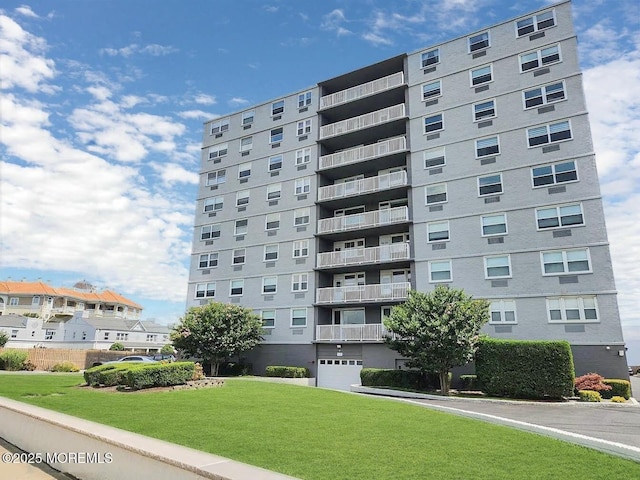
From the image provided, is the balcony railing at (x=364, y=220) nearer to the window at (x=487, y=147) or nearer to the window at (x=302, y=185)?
the window at (x=302, y=185)

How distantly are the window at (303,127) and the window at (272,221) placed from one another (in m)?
6.47

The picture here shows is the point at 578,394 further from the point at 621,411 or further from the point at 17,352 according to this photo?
the point at 17,352

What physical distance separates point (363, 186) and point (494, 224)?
8.74 metres

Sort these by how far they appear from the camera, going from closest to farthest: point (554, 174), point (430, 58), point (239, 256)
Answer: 1. point (554, 174)
2. point (430, 58)
3. point (239, 256)

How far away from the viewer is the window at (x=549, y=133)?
23594 millimetres

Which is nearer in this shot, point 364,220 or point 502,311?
point 502,311

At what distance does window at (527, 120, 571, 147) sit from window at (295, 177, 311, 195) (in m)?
14.6

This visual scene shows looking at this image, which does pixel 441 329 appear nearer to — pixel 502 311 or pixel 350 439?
pixel 502 311

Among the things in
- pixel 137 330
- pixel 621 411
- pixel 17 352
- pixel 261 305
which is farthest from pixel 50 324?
pixel 621 411

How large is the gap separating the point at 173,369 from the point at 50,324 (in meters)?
57.1

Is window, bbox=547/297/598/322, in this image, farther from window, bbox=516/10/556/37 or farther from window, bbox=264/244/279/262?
window, bbox=264/244/279/262

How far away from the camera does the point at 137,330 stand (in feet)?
219

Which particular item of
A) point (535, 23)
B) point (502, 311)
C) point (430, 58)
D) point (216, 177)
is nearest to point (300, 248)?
point (216, 177)

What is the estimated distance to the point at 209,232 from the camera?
35.8m
